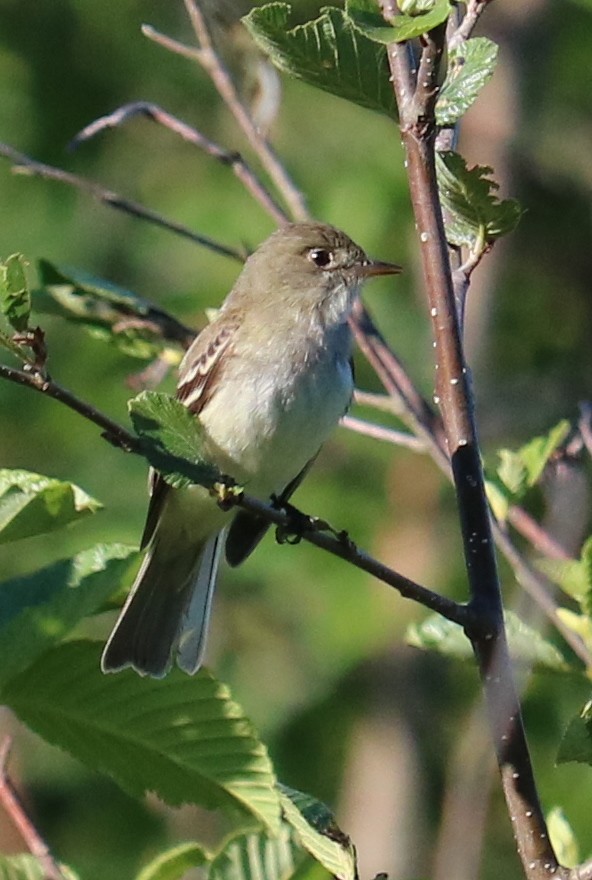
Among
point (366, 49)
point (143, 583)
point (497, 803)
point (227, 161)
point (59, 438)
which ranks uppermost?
point (366, 49)

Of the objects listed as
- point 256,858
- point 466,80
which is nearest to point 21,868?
point 256,858

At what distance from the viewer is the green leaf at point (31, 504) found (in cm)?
191

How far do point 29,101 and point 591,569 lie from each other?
18.0 ft

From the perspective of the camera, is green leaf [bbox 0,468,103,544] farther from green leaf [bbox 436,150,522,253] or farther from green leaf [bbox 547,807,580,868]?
green leaf [bbox 547,807,580,868]

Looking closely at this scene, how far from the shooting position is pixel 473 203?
78.1 inches

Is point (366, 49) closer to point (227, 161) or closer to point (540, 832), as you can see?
point (540, 832)

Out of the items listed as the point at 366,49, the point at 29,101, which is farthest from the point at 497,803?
the point at 366,49

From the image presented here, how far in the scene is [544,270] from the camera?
6.89m

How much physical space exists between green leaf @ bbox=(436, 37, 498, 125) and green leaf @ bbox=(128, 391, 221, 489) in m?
0.45

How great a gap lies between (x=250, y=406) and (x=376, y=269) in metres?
0.58

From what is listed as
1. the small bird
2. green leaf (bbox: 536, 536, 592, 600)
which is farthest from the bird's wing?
green leaf (bbox: 536, 536, 592, 600)

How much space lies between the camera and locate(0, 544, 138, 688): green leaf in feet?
6.02

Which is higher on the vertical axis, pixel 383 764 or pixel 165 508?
pixel 165 508

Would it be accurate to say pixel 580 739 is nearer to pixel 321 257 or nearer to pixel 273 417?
pixel 273 417
